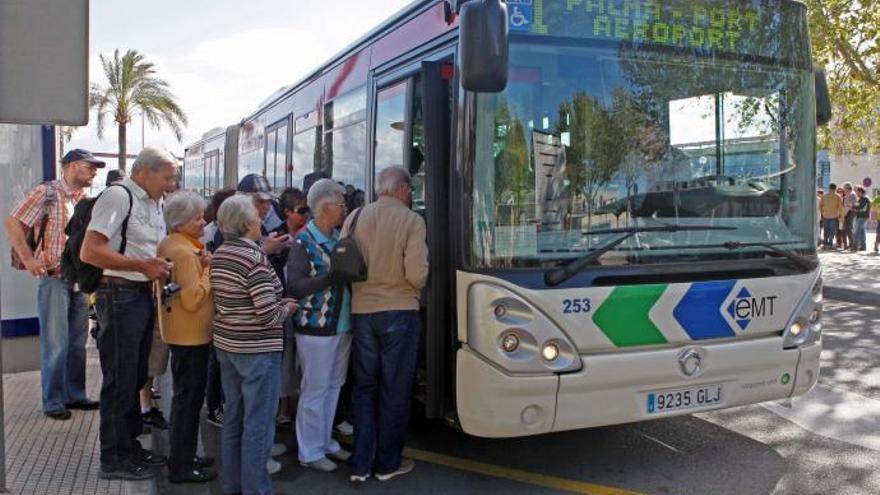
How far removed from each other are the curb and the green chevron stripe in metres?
9.11

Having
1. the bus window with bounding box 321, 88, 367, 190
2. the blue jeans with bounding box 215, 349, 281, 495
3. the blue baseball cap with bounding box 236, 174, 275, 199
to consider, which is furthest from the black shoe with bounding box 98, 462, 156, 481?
the bus window with bounding box 321, 88, 367, 190

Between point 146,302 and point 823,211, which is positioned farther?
point 823,211

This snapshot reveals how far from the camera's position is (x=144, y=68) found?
2791cm

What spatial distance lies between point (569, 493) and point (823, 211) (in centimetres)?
1869

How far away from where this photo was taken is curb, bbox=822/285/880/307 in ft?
38.7

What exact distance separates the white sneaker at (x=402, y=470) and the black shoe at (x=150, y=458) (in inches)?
51.9

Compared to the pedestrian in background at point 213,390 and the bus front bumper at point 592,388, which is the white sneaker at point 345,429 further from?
the bus front bumper at point 592,388

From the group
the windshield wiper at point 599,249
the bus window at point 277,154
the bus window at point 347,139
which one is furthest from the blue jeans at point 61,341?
the bus window at point 277,154

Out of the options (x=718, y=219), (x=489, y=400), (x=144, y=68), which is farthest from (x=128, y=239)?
(x=144, y=68)

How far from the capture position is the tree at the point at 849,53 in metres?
14.2

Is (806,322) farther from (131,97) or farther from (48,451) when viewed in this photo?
(131,97)

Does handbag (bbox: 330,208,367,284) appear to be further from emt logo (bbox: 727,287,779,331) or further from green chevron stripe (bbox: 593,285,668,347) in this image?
emt logo (bbox: 727,287,779,331)

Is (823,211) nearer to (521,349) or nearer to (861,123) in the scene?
(861,123)

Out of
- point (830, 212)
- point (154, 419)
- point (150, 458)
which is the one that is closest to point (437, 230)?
point (150, 458)
